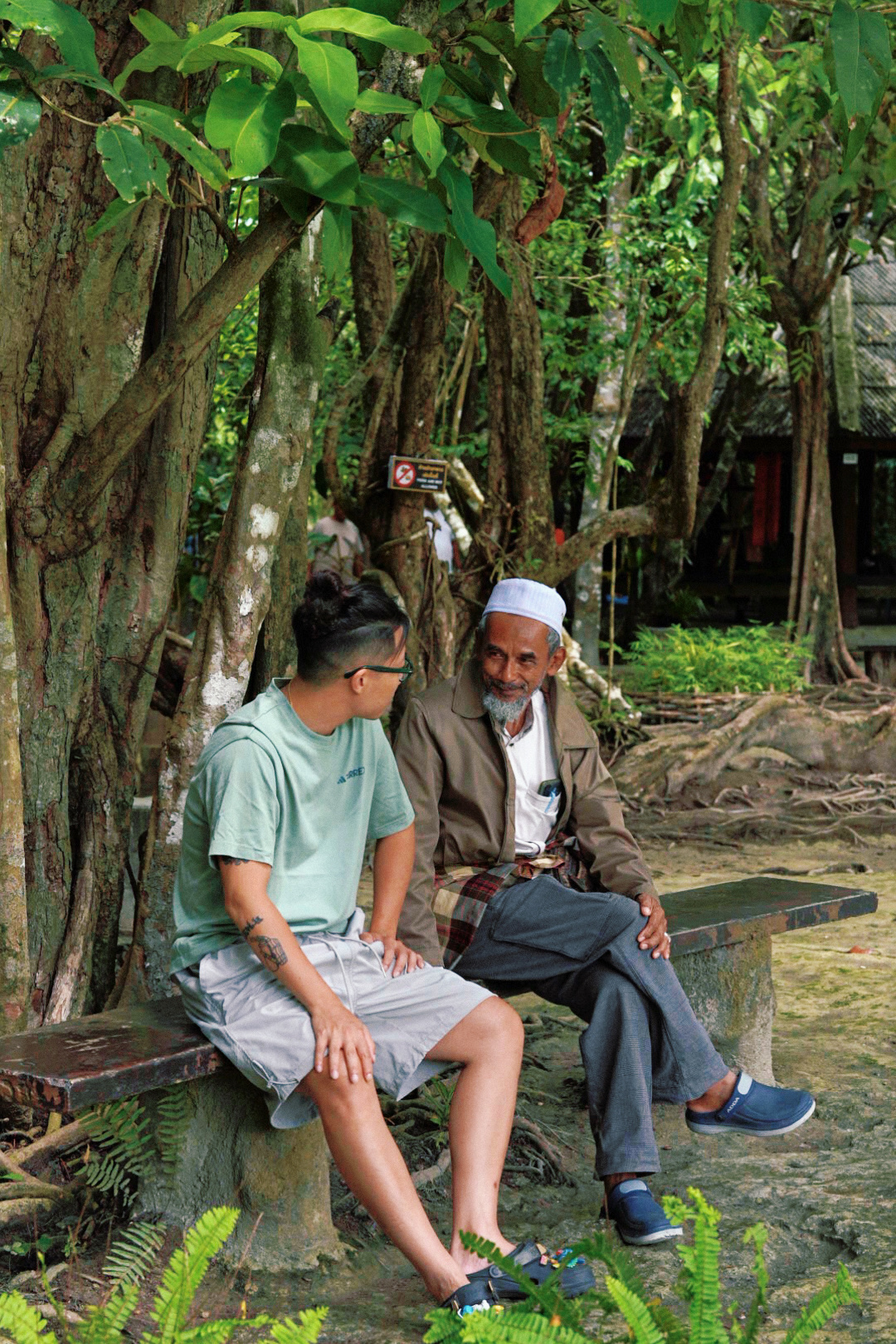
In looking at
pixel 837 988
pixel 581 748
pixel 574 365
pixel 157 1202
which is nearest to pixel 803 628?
pixel 574 365

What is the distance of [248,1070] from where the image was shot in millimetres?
2859

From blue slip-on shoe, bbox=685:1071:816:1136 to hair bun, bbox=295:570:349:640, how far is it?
1.56m

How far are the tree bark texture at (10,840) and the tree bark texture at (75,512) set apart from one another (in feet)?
1.93

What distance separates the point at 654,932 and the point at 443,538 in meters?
5.46

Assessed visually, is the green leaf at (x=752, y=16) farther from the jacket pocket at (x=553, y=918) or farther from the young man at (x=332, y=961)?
the jacket pocket at (x=553, y=918)

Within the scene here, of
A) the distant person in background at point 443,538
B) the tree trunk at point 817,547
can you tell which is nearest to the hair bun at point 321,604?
the distant person in background at point 443,538

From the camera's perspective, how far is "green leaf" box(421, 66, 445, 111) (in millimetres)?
2680

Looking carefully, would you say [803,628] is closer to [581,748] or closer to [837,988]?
[837,988]

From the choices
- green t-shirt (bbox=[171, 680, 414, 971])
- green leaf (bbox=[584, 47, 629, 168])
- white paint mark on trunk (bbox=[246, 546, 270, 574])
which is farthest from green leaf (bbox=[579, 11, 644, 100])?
white paint mark on trunk (bbox=[246, 546, 270, 574])

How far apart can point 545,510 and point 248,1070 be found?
5.78 metres

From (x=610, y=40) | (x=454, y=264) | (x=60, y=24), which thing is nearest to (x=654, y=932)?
(x=454, y=264)

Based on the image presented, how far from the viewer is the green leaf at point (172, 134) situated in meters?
2.58

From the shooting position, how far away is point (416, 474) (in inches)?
278

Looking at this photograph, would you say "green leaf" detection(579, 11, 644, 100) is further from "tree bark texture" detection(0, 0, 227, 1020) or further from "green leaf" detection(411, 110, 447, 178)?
"tree bark texture" detection(0, 0, 227, 1020)
